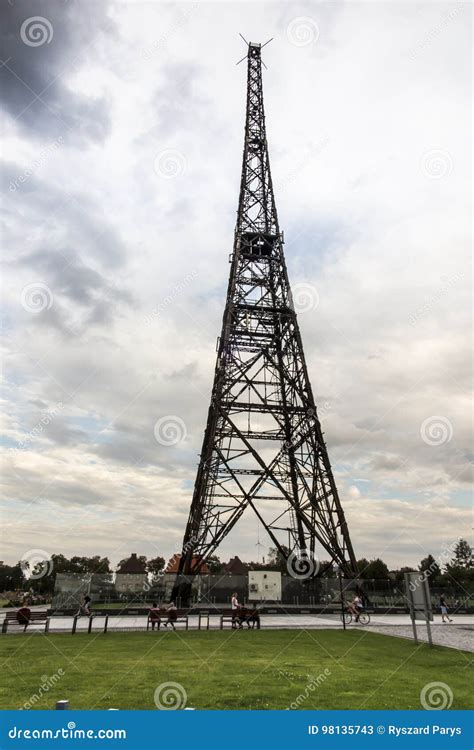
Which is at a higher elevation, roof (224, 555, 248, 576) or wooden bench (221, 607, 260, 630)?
roof (224, 555, 248, 576)

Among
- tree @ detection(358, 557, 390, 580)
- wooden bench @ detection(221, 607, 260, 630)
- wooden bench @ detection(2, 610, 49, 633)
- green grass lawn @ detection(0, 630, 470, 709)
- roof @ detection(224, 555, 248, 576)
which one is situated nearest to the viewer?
green grass lawn @ detection(0, 630, 470, 709)

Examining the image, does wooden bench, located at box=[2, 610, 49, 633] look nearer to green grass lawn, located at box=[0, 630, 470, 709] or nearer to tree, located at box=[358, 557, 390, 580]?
green grass lawn, located at box=[0, 630, 470, 709]

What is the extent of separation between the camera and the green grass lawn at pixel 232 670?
7074 millimetres

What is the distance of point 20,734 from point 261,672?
5391mm

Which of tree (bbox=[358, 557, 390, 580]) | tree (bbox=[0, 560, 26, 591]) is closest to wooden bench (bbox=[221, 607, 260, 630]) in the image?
tree (bbox=[358, 557, 390, 580])

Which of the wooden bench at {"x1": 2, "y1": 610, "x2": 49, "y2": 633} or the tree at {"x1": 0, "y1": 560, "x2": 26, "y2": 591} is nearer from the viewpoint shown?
the wooden bench at {"x1": 2, "y1": 610, "x2": 49, "y2": 633}

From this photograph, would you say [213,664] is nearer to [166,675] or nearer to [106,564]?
[166,675]

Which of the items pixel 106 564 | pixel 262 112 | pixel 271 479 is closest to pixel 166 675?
pixel 271 479

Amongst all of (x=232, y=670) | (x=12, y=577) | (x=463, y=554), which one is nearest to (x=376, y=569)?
(x=463, y=554)

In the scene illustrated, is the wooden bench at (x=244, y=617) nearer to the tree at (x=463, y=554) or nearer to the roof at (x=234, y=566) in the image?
the roof at (x=234, y=566)

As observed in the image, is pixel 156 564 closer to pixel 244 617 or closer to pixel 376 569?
pixel 376 569

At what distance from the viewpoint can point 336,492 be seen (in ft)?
97.6

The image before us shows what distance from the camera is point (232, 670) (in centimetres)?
936

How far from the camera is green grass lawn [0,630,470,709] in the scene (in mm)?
7074
